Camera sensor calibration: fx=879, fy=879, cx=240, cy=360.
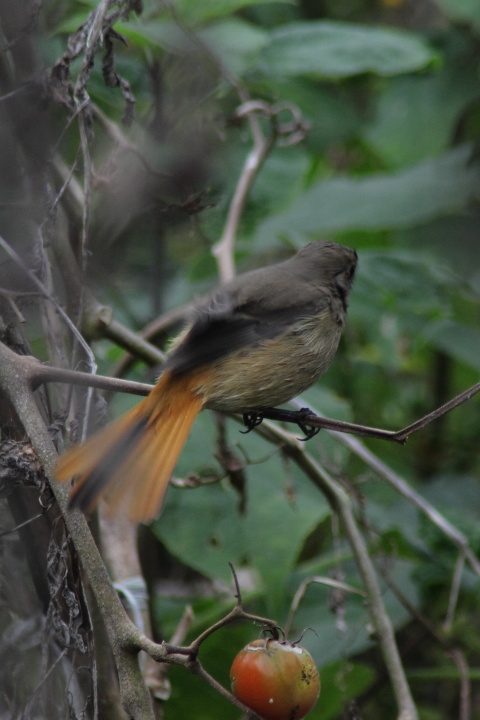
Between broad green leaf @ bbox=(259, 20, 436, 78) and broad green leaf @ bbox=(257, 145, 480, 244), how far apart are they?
21.4 inches

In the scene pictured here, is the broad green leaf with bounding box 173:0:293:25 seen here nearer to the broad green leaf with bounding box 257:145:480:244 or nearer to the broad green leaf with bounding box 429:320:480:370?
the broad green leaf with bounding box 257:145:480:244

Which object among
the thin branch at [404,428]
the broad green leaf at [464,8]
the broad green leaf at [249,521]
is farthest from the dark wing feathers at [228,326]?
the broad green leaf at [464,8]

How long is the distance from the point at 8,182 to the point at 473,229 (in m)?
2.55

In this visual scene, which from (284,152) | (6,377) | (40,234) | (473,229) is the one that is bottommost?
(473,229)

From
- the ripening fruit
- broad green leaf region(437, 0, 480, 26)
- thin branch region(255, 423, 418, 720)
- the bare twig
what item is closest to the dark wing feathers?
thin branch region(255, 423, 418, 720)

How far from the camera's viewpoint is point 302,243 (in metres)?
3.59

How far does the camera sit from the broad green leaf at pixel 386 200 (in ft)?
12.6

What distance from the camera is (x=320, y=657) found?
10.1ft

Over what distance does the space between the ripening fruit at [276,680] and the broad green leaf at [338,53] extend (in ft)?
7.99

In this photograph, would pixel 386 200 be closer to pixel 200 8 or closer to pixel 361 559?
pixel 200 8

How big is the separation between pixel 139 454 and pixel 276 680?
0.56 metres

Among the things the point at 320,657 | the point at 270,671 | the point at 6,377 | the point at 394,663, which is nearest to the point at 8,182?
the point at 6,377

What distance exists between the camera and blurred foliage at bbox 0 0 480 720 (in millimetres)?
2818

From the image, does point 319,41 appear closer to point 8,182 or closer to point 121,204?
point 121,204
